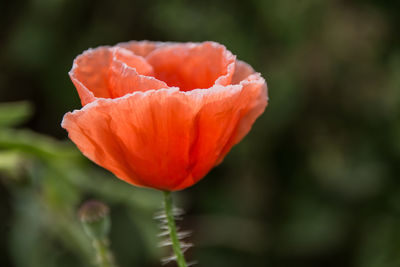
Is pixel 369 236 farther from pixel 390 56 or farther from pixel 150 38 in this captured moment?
pixel 150 38

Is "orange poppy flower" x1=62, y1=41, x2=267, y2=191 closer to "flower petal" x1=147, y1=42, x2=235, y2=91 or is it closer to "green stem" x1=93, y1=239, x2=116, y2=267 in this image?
"flower petal" x1=147, y1=42, x2=235, y2=91

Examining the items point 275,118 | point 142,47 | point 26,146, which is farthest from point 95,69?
point 275,118

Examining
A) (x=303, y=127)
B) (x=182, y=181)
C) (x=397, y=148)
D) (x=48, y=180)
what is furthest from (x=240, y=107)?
(x=303, y=127)

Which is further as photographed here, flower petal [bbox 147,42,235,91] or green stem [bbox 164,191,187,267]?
flower petal [bbox 147,42,235,91]

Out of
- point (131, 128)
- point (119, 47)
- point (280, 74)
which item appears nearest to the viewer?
A: point (131, 128)

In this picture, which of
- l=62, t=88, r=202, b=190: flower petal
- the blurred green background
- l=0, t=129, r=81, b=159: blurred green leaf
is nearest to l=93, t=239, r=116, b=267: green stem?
l=62, t=88, r=202, b=190: flower petal

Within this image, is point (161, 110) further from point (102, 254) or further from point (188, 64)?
point (102, 254)
